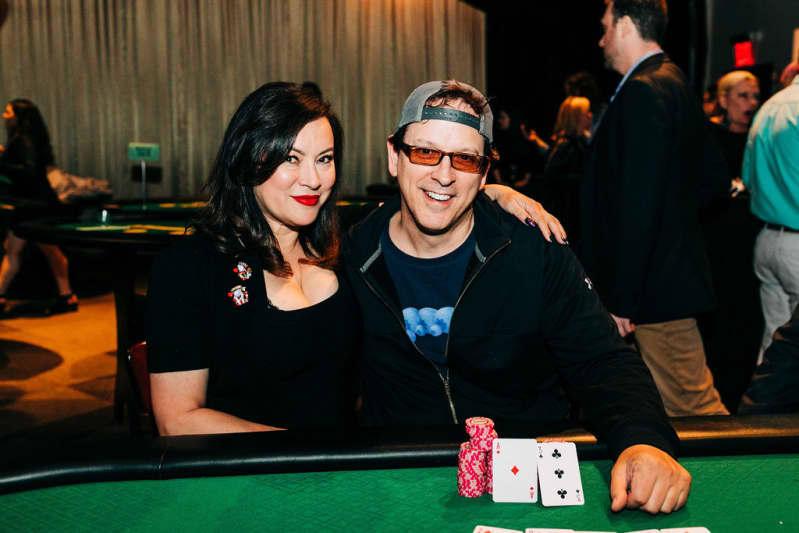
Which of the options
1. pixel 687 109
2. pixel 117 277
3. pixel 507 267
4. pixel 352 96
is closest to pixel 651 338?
pixel 687 109

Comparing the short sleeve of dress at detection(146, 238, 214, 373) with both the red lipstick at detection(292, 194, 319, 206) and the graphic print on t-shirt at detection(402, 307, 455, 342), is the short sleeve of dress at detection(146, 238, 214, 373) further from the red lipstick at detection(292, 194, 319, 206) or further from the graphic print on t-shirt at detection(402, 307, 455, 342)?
the graphic print on t-shirt at detection(402, 307, 455, 342)

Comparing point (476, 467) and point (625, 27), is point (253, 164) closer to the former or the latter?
point (476, 467)

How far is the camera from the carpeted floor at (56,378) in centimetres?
337

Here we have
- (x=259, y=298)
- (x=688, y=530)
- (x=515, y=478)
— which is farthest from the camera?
(x=259, y=298)

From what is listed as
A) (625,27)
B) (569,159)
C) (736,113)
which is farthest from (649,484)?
(569,159)

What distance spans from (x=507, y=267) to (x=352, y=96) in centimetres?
850

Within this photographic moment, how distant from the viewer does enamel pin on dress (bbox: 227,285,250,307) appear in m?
1.65

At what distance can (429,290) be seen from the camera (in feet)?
5.88

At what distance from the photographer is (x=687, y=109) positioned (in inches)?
102

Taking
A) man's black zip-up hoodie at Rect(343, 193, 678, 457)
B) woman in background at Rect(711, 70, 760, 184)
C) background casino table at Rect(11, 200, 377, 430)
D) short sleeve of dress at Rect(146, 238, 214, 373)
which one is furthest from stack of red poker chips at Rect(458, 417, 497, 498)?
woman in background at Rect(711, 70, 760, 184)

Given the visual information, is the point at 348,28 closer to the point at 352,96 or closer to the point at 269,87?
the point at 352,96

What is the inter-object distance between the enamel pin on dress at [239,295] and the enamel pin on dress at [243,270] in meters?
0.03

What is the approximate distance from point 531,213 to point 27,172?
5.21m

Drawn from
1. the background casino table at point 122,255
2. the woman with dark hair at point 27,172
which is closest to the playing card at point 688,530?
the background casino table at point 122,255
